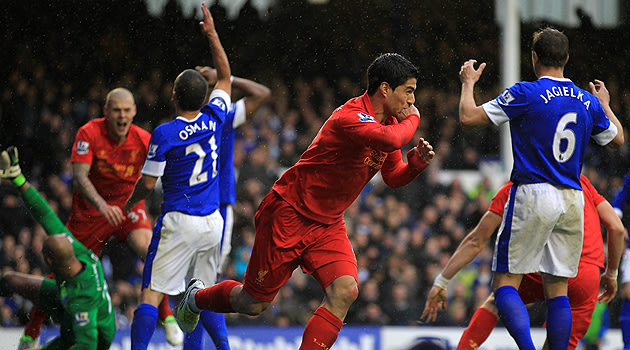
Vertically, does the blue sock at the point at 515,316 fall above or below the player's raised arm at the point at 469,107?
below

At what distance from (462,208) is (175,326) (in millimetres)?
6327

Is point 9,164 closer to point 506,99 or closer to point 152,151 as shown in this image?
point 152,151

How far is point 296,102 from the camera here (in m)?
14.2

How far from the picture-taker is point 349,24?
49.3 ft

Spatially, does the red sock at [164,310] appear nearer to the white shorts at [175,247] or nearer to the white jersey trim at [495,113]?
the white shorts at [175,247]

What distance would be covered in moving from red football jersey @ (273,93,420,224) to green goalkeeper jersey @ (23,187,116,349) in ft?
5.47

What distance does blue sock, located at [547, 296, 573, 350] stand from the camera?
5273 millimetres

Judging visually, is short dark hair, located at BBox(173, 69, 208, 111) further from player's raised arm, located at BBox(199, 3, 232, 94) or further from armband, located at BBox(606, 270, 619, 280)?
armband, located at BBox(606, 270, 619, 280)

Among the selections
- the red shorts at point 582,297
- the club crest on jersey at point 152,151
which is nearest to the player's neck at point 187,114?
the club crest on jersey at point 152,151

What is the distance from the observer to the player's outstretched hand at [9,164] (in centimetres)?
618

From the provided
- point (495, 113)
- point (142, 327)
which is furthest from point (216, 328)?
point (495, 113)

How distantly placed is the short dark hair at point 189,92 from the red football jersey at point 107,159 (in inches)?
38.3

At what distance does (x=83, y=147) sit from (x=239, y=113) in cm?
125

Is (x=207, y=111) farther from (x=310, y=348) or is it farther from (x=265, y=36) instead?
(x=265, y=36)
